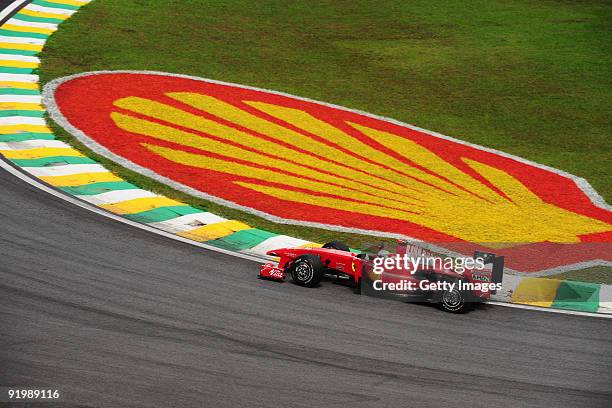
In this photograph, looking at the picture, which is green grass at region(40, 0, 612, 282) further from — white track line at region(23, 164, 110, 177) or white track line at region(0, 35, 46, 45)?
white track line at region(0, 35, 46, 45)

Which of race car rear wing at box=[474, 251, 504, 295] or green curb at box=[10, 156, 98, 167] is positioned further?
green curb at box=[10, 156, 98, 167]

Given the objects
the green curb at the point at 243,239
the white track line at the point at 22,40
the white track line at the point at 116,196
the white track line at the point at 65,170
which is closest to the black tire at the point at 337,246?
the green curb at the point at 243,239

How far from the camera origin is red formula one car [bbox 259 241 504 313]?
1383 cm

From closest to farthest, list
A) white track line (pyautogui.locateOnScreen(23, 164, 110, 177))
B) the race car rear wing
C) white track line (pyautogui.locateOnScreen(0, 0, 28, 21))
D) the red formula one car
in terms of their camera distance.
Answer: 1. the red formula one car
2. the race car rear wing
3. white track line (pyautogui.locateOnScreen(23, 164, 110, 177))
4. white track line (pyautogui.locateOnScreen(0, 0, 28, 21))

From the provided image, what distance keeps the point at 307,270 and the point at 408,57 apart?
15.5m

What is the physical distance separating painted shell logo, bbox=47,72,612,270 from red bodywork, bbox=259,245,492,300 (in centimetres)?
243

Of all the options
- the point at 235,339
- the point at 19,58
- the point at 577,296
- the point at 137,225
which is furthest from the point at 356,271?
the point at 19,58

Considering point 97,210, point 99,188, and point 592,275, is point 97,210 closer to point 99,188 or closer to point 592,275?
point 99,188

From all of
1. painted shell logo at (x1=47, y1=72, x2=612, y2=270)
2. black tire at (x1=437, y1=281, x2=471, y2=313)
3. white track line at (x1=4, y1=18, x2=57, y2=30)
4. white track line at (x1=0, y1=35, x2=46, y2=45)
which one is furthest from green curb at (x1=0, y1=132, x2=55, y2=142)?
black tire at (x1=437, y1=281, x2=471, y2=313)

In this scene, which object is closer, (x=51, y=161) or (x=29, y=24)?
(x=51, y=161)

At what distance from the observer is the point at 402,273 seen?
13.9 metres

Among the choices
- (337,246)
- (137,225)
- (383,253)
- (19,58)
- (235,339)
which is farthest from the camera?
(19,58)

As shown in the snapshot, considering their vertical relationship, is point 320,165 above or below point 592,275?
above

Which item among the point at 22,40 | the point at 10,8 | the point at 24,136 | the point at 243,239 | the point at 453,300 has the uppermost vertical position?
the point at 10,8
